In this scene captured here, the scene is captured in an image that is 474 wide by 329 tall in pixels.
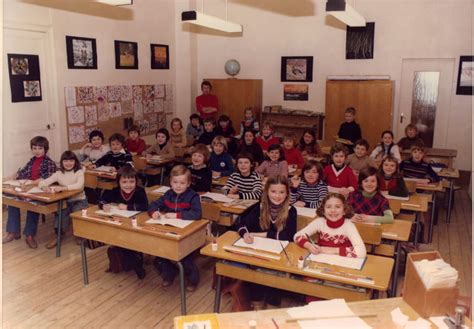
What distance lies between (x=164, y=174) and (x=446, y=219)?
4211 millimetres

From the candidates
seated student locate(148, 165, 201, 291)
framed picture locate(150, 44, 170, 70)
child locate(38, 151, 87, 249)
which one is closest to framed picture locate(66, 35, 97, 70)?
framed picture locate(150, 44, 170, 70)

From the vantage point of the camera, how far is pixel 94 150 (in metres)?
6.70

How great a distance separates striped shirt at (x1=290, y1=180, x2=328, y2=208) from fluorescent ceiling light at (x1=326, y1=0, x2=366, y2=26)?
183cm

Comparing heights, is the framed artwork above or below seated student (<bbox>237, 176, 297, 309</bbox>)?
above

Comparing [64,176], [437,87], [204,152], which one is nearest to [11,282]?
[64,176]

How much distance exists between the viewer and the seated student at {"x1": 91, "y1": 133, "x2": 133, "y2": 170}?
634cm

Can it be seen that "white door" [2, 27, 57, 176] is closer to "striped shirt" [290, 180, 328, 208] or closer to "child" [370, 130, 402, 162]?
"striped shirt" [290, 180, 328, 208]

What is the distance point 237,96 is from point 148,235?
6.32 metres

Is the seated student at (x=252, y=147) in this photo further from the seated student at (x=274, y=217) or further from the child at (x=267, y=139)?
the seated student at (x=274, y=217)

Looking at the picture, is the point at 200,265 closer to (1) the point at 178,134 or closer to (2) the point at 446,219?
(2) the point at 446,219

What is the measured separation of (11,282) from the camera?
170 inches

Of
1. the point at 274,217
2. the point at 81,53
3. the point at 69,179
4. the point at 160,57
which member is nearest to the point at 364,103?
the point at 160,57

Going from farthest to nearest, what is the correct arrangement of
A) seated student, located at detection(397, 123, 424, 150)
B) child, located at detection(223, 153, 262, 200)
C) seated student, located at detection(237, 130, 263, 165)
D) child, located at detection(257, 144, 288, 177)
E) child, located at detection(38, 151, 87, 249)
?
seated student, located at detection(397, 123, 424, 150) < seated student, located at detection(237, 130, 263, 165) < child, located at detection(257, 144, 288, 177) < child, located at detection(38, 151, 87, 249) < child, located at detection(223, 153, 262, 200)

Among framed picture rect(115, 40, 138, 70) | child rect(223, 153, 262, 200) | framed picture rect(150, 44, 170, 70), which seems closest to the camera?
child rect(223, 153, 262, 200)
